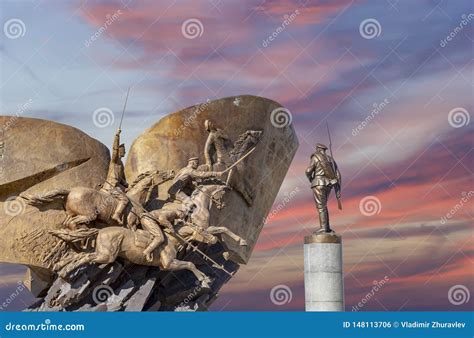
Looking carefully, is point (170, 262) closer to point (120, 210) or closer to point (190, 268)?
point (190, 268)

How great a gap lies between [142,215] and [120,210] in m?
0.46

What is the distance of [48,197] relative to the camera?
658 inches

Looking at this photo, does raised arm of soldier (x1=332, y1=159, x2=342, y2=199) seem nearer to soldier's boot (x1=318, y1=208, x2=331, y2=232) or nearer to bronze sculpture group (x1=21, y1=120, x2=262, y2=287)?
soldier's boot (x1=318, y1=208, x2=331, y2=232)

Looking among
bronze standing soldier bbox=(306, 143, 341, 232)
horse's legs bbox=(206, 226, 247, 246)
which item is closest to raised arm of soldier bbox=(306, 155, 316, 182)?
bronze standing soldier bbox=(306, 143, 341, 232)

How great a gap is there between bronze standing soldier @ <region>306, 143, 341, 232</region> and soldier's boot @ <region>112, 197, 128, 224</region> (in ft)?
12.1

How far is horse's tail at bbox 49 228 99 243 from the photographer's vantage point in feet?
53.7

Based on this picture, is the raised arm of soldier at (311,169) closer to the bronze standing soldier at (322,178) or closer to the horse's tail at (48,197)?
the bronze standing soldier at (322,178)

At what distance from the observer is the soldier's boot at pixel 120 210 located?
16.7 metres

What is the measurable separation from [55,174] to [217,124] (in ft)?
12.4

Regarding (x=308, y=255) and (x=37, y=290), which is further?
(x=37, y=290)

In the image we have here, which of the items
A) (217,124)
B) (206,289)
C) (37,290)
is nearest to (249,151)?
(217,124)

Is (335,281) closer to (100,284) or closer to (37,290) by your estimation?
(100,284)

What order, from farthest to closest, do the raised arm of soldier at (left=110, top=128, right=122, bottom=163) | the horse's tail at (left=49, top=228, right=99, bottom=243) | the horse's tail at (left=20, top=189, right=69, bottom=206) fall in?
the raised arm of soldier at (left=110, top=128, right=122, bottom=163)
the horse's tail at (left=20, top=189, right=69, bottom=206)
the horse's tail at (left=49, top=228, right=99, bottom=243)

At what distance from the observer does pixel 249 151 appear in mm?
19422
